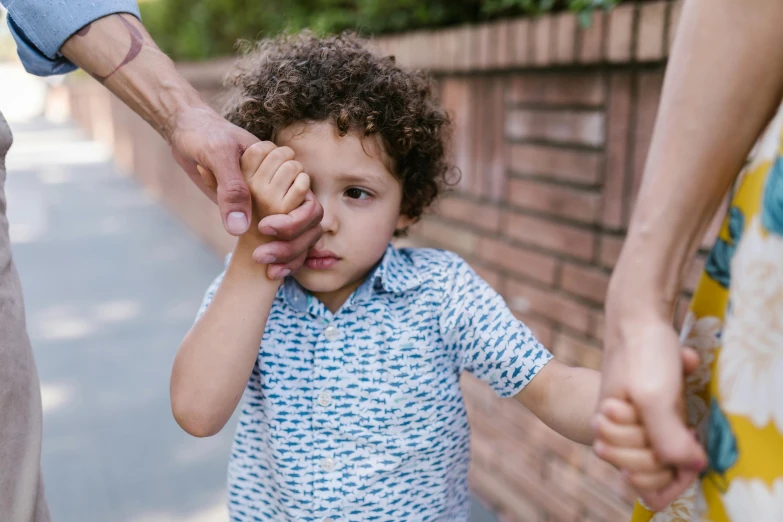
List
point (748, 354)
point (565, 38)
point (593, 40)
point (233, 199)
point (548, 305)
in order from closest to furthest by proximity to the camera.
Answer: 1. point (748, 354)
2. point (233, 199)
3. point (593, 40)
4. point (565, 38)
5. point (548, 305)

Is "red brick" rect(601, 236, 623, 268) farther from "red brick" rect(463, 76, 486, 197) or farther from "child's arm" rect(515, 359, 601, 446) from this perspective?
"child's arm" rect(515, 359, 601, 446)

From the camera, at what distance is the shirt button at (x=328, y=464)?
1.37 metres

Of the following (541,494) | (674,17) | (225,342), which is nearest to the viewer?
(225,342)

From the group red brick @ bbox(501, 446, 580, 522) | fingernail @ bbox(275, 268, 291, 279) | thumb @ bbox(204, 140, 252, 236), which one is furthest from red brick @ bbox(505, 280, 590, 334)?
thumb @ bbox(204, 140, 252, 236)

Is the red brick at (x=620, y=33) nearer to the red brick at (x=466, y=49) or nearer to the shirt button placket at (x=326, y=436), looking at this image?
the red brick at (x=466, y=49)

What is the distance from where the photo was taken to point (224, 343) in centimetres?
124

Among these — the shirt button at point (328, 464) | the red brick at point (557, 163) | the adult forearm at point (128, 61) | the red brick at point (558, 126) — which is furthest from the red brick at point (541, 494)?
the adult forearm at point (128, 61)

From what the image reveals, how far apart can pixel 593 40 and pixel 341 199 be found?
3.29 feet

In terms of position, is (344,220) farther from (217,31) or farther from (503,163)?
(217,31)

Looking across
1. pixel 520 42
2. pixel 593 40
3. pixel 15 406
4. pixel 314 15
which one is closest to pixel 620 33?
pixel 593 40

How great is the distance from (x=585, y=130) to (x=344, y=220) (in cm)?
104

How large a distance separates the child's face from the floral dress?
0.67 m

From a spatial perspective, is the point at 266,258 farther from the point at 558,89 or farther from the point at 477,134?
the point at 477,134

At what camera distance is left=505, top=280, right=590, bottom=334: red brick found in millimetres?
2199
